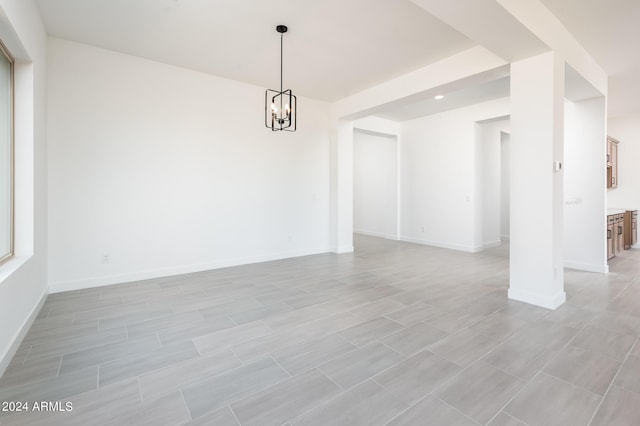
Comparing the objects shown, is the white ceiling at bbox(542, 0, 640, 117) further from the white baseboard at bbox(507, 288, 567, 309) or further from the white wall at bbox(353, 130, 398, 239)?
the white wall at bbox(353, 130, 398, 239)

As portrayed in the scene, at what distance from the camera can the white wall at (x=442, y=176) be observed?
6.11 m

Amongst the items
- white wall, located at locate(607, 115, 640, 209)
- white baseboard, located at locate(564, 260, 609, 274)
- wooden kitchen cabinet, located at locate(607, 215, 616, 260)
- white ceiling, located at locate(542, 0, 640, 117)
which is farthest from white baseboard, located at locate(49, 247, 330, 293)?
white wall, located at locate(607, 115, 640, 209)

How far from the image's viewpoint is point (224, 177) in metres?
4.75

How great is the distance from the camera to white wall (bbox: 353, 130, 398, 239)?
7711 mm

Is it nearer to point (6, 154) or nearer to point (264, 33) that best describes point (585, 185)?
point (264, 33)

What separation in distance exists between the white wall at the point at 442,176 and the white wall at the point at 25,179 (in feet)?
21.1

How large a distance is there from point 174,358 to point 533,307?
3.28m

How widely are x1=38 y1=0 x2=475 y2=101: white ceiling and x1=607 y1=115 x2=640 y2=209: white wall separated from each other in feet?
19.4

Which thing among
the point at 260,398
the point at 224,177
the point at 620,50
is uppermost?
the point at 620,50

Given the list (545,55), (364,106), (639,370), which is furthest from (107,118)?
(639,370)

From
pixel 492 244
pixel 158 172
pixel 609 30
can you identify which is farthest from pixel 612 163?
pixel 158 172

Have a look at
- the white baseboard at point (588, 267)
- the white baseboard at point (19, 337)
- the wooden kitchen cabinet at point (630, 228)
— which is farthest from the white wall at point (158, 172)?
the wooden kitchen cabinet at point (630, 228)

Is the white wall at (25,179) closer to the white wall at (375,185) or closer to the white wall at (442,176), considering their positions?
the white wall at (375,185)

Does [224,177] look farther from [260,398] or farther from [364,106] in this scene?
[260,398]
